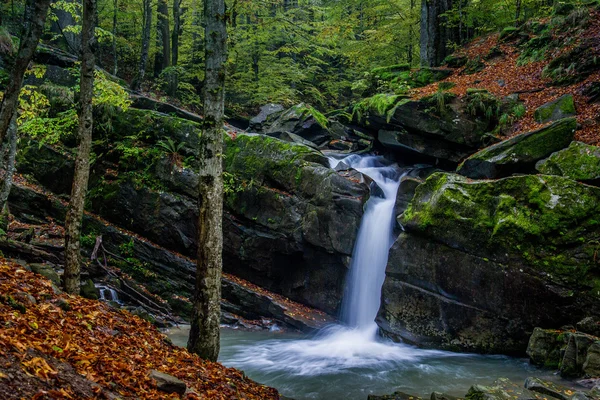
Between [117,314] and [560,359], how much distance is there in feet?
31.1

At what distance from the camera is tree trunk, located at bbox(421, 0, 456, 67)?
A: 20.0 m

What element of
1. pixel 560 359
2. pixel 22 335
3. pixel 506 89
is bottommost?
pixel 560 359

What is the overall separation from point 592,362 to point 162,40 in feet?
82.9

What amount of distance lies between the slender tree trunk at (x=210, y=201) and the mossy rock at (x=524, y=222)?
268 inches

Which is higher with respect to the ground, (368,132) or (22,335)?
(368,132)

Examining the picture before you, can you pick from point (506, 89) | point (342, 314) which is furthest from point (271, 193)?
point (506, 89)

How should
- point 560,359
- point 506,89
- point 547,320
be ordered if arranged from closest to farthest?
point 560,359
point 547,320
point 506,89

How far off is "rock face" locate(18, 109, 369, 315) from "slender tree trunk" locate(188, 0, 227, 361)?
7266 millimetres

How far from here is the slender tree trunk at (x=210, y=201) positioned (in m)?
6.52

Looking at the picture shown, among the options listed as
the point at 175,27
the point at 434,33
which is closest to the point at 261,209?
the point at 434,33

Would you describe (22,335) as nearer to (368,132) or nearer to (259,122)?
(368,132)

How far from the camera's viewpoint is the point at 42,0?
18.8ft

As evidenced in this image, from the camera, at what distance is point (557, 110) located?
13.2 m

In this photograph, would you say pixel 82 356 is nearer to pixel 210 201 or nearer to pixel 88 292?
pixel 210 201
